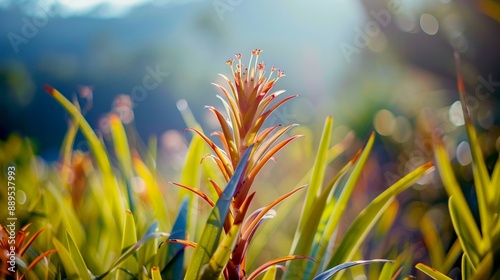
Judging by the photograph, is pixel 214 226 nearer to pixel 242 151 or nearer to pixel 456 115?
pixel 242 151

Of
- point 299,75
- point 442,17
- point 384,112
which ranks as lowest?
point 384,112

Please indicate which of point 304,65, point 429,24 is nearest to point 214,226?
point 304,65

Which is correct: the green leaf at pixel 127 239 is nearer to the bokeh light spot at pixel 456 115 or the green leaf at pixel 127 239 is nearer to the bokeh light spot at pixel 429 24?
the bokeh light spot at pixel 456 115

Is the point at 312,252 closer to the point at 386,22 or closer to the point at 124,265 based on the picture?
the point at 124,265

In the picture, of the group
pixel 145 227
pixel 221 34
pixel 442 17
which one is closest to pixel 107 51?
pixel 221 34

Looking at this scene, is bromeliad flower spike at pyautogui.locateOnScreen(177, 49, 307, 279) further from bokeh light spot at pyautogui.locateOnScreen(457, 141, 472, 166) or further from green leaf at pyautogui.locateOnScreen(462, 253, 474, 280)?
bokeh light spot at pyautogui.locateOnScreen(457, 141, 472, 166)

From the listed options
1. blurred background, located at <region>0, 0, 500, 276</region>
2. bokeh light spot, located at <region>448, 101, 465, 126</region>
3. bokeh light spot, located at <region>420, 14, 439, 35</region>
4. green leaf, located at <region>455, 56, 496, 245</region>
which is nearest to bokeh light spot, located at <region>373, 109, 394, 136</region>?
blurred background, located at <region>0, 0, 500, 276</region>

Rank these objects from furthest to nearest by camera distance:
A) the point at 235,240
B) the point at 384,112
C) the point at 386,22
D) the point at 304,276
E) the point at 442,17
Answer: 1. the point at 386,22
2. the point at 442,17
3. the point at 384,112
4. the point at 304,276
5. the point at 235,240
